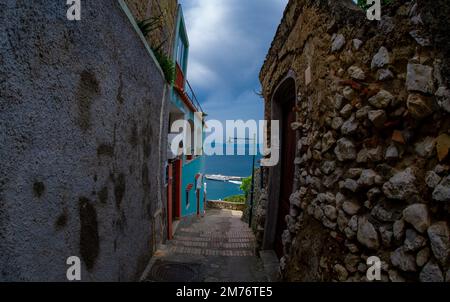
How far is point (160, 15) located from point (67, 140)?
3.86 m

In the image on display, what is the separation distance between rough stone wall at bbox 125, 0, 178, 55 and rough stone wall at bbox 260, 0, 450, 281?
3035mm

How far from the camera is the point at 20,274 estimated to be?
4.51 ft

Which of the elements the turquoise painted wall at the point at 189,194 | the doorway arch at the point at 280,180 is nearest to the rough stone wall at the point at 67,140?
the doorway arch at the point at 280,180

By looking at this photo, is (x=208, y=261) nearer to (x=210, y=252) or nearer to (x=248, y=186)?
(x=210, y=252)

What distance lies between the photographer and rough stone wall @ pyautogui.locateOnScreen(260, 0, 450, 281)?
1207 mm

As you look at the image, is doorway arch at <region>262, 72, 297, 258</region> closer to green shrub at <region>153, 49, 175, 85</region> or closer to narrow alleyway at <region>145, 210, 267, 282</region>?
narrow alleyway at <region>145, 210, 267, 282</region>

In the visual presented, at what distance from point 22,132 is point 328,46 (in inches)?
103

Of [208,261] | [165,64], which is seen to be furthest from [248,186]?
[165,64]

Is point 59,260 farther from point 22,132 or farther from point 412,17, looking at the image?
point 412,17

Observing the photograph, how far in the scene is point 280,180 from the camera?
4496mm

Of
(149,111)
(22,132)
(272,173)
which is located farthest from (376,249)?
(149,111)

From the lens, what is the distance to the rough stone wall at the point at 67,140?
4.25ft

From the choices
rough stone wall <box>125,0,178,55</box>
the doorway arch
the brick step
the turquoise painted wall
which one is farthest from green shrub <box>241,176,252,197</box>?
rough stone wall <box>125,0,178,55</box>

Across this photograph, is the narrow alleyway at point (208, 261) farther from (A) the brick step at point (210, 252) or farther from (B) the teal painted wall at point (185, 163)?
(B) the teal painted wall at point (185, 163)
